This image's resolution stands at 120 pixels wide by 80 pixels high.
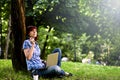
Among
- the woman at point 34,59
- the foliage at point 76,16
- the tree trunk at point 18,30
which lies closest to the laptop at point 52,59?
the woman at point 34,59

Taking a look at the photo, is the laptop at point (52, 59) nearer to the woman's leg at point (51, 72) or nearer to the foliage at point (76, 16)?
the woman's leg at point (51, 72)

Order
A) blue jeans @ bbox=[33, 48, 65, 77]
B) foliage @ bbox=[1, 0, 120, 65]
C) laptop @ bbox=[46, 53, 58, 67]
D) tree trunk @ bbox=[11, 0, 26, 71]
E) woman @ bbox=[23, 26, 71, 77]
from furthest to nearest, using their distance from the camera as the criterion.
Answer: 1. foliage @ bbox=[1, 0, 120, 65]
2. tree trunk @ bbox=[11, 0, 26, 71]
3. blue jeans @ bbox=[33, 48, 65, 77]
4. laptop @ bbox=[46, 53, 58, 67]
5. woman @ bbox=[23, 26, 71, 77]

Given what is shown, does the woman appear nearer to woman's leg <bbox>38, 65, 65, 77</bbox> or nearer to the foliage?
woman's leg <bbox>38, 65, 65, 77</bbox>

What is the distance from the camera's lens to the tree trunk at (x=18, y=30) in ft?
32.4

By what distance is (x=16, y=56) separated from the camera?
10.0 m

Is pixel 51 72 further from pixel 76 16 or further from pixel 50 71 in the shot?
pixel 76 16

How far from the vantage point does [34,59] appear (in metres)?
8.76

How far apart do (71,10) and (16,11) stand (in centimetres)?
1602

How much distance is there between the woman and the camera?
27.5ft

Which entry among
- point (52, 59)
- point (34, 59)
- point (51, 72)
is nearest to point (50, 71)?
point (51, 72)

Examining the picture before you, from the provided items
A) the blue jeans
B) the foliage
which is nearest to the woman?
the blue jeans

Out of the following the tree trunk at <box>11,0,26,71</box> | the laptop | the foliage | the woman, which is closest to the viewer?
the woman

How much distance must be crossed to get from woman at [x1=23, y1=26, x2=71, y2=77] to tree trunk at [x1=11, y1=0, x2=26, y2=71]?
1.03m

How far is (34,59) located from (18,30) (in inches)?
60.3
